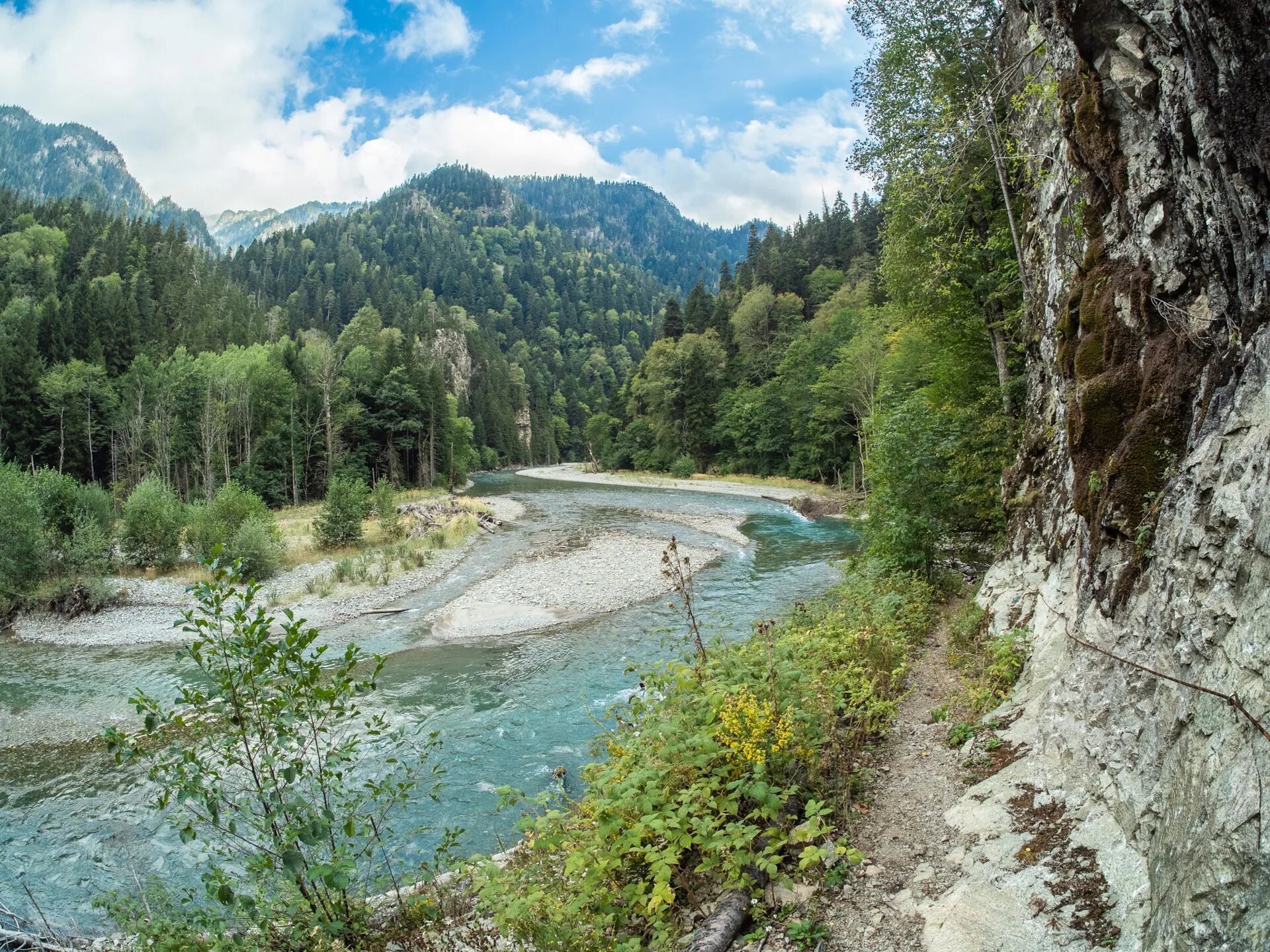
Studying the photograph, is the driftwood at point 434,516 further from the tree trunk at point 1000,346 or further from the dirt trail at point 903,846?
the dirt trail at point 903,846

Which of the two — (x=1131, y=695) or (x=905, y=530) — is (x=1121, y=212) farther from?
(x=905, y=530)

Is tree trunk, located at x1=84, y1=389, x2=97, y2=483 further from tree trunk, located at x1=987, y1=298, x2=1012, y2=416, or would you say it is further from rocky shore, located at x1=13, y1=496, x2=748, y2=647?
tree trunk, located at x1=987, y1=298, x2=1012, y2=416

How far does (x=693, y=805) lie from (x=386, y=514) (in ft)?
104

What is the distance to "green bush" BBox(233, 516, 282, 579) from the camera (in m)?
24.3

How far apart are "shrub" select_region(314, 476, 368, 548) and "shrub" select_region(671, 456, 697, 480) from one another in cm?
3833

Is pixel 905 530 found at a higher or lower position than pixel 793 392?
lower

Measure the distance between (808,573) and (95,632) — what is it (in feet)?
70.9

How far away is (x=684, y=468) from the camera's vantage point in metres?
65.9

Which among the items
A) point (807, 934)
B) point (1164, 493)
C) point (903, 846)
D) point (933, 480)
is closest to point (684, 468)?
point (933, 480)

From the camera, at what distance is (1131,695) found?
13.6 feet


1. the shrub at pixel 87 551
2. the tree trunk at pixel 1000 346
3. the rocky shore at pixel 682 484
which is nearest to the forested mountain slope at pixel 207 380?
the rocky shore at pixel 682 484

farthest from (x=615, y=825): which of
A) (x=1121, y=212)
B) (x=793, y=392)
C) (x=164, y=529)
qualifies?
(x=793, y=392)

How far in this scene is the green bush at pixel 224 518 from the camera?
25.8 m

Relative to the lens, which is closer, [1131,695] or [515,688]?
[1131,695]
